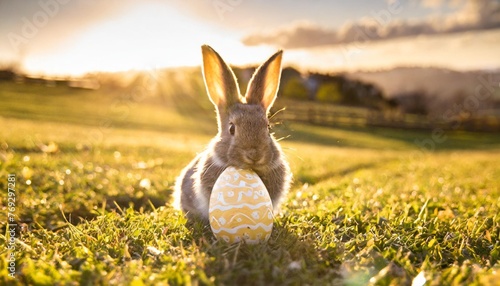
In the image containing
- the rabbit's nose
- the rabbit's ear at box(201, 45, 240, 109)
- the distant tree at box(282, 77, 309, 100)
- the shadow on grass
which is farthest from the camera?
the distant tree at box(282, 77, 309, 100)

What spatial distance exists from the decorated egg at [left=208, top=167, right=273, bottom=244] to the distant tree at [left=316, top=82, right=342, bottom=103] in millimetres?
47676

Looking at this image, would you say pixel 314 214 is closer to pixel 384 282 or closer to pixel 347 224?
pixel 347 224

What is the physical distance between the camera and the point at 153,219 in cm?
508

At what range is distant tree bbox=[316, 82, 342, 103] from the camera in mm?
51375

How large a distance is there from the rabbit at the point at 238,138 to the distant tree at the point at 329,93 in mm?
46688

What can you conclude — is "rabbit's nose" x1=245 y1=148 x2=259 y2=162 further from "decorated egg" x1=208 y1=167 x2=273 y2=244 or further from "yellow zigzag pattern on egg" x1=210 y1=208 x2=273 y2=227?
"yellow zigzag pattern on egg" x1=210 y1=208 x2=273 y2=227

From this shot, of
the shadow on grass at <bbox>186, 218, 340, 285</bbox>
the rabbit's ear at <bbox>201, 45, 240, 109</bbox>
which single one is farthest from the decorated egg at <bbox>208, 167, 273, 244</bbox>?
the rabbit's ear at <bbox>201, 45, 240, 109</bbox>

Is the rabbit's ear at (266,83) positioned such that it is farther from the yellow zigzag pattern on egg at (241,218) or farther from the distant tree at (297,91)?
the distant tree at (297,91)

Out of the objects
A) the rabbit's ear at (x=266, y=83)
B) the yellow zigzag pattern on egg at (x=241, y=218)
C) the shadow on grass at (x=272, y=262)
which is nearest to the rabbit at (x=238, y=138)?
the rabbit's ear at (x=266, y=83)

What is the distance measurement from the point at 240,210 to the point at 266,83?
171 centimetres

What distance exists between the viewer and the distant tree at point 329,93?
51.4 m

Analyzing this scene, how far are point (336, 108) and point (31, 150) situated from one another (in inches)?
1734

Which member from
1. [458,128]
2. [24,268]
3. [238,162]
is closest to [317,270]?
[238,162]

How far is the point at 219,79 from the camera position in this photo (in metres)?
5.27
